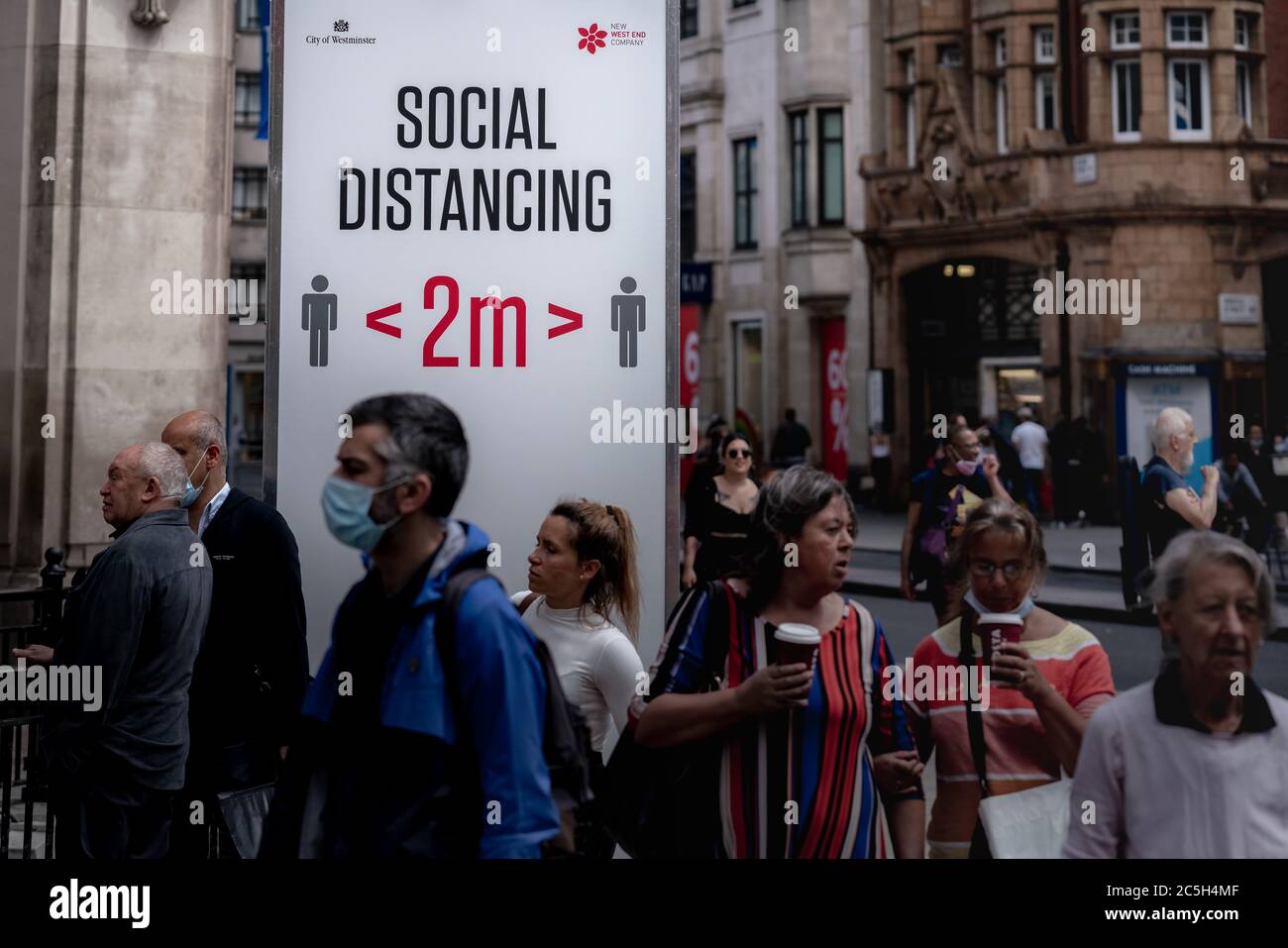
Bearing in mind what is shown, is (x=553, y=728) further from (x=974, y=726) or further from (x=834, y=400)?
(x=834, y=400)

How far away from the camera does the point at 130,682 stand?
4.73 metres

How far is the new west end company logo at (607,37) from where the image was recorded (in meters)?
5.42

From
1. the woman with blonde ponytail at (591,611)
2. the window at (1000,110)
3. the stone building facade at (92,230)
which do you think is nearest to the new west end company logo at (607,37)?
the woman with blonde ponytail at (591,611)

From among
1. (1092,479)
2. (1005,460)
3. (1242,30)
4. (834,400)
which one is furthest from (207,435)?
(834,400)

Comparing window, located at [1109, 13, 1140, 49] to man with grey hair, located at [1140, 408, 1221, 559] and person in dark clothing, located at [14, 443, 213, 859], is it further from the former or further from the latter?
person in dark clothing, located at [14, 443, 213, 859]

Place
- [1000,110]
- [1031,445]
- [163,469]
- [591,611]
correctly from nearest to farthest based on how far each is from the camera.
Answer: [591,611]
[163,469]
[1031,445]
[1000,110]

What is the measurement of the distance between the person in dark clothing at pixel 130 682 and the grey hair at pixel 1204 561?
2943 millimetres

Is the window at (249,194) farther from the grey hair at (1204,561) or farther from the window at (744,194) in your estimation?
the grey hair at (1204,561)

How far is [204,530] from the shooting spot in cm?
521

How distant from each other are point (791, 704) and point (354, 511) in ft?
3.97

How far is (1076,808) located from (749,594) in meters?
0.94

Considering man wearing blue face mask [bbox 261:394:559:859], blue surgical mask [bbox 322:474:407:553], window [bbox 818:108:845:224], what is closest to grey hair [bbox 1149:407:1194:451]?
man wearing blue face mask [bbox 261:394:559:859]
